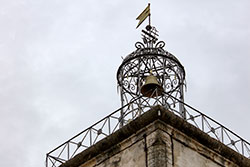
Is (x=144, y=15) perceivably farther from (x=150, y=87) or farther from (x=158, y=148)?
(x=158, y=148)

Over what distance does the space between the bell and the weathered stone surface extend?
2.30 m

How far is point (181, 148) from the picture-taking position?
3288 cm

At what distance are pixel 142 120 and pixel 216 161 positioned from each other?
111 inches

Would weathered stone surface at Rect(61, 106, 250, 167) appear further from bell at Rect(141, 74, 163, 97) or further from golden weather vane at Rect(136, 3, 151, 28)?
golden weather vane at Rect(136, 3, 151, 28)

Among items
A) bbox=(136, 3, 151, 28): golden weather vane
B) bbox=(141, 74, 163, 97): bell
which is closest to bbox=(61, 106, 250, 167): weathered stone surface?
bbox=(141, 74, 163, 97): bell

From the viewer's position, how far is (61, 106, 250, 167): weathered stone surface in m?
32.3

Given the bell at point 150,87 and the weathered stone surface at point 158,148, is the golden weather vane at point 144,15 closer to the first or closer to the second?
the bell at point 150,87

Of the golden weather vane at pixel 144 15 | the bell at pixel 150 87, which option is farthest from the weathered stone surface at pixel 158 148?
the golden weather vane at pixel 144 15

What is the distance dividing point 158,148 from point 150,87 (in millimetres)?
3802

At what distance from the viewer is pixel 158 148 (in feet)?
105

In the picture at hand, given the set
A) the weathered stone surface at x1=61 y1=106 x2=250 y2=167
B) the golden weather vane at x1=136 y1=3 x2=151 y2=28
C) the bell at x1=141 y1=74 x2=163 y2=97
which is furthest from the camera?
the golden weather vane at x1=136 y1=3 x2=151 y2=28

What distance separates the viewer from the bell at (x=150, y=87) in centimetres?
3512

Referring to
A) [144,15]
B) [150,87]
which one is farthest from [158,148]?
[144,15]

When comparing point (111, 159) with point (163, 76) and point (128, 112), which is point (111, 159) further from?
point (163, 76)
